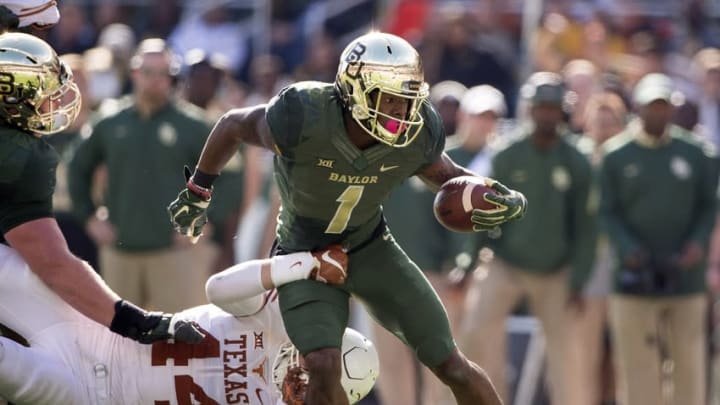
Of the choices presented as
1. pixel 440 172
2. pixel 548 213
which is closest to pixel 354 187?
pixel 440 172

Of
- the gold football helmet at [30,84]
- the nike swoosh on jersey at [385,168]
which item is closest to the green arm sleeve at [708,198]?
the nike swoosh on jersey at [385,168]

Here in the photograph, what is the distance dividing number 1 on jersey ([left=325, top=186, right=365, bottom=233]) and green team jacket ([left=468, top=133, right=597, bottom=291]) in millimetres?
2905

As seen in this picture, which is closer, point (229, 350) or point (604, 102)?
point (229, 350)

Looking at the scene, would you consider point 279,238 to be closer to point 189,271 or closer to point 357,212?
point 357,212

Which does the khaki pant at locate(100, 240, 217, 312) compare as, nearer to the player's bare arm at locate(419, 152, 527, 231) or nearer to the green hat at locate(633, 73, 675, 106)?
the green hat at locate(633, 73, 675, 106)

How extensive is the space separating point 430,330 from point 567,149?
3.22m

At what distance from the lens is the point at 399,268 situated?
238 inches

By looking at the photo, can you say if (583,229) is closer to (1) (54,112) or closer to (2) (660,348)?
(2) (660,348)

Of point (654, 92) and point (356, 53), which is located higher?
point (356, 53)

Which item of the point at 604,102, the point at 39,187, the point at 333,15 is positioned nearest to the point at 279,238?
the point at 39,187

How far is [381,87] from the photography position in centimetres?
577

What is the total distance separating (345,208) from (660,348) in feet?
10.8

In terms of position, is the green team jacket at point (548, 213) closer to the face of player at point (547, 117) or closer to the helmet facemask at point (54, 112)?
the face of player at point (547, 117)

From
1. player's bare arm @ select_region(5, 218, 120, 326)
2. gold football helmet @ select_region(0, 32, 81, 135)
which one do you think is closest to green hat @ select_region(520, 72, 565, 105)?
gold football helmet @ select_region(0, 32, 81, 135)
